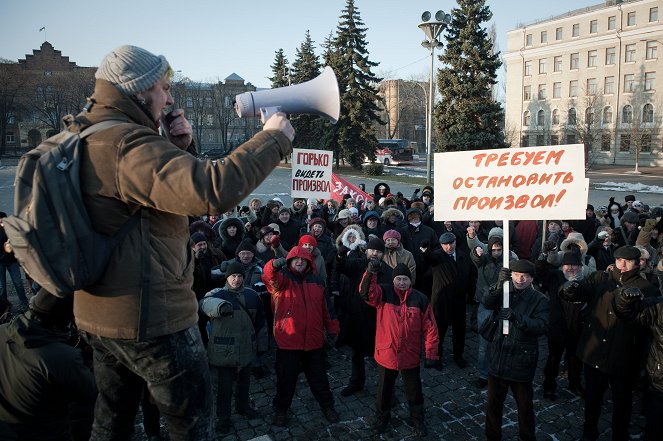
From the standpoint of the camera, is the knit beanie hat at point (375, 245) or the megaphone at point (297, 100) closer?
the megaphone at point (297, 100)

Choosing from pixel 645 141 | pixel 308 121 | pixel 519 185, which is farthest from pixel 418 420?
pixel 645 141

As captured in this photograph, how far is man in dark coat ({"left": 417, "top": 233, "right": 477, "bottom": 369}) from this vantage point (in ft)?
21.6

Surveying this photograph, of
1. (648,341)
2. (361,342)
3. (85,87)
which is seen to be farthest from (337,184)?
(85,87)

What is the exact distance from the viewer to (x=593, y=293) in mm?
4594

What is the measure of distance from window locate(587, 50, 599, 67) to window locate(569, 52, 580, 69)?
3.77 feet

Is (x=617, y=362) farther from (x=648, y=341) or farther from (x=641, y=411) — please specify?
(x=641, y=411)

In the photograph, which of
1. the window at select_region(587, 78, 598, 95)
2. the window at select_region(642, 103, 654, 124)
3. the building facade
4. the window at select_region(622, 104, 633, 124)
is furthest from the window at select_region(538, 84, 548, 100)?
the window at select_region(642, 103, 654, 124)

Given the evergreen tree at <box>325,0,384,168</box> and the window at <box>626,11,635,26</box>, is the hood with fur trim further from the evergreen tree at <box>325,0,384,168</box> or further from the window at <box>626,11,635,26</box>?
the window at <box>626,11,635,26</box>

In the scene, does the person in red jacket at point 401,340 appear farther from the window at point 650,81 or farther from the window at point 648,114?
the window at point 650,81

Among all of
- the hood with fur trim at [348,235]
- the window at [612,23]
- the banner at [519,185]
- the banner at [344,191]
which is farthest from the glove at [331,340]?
the window at [612,23]

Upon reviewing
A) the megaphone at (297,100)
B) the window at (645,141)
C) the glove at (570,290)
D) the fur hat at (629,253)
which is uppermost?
the window at (645,141)

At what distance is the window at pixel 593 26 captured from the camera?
54.7 m

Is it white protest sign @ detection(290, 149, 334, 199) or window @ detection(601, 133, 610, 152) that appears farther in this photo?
window @ detection(601, 133, 610, 152)

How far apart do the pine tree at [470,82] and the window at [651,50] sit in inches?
1134
